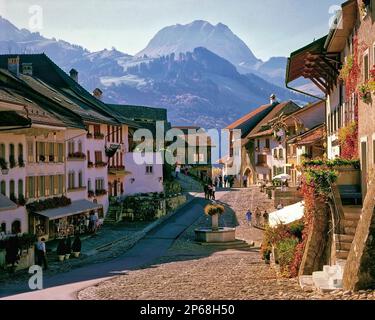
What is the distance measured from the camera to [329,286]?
1552 cm

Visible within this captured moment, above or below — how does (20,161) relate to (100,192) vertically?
above

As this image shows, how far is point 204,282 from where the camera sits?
66.8ft

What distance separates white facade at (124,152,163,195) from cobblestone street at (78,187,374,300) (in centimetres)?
3012

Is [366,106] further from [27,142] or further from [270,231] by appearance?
[27,142]

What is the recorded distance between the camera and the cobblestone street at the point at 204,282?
668 inches

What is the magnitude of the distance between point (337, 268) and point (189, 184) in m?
68.7

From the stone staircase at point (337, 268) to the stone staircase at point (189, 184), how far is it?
203ft

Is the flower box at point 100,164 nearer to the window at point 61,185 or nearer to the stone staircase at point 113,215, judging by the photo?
the stone staircase at point 113,215

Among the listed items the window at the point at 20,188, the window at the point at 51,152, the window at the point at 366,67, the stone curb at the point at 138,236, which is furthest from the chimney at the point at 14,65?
the window at the point at 366,67

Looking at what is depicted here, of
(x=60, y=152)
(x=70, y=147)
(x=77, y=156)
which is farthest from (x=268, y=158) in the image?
(x=60, y=152)

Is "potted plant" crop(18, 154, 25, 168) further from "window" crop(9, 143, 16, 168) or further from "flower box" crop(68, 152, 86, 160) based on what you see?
"flower box" crop(68, 152, 86, 160)

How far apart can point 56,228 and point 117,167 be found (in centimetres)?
1742

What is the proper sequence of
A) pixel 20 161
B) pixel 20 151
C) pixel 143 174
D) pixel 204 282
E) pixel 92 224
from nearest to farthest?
pixel 204 282
pixel 20 161
pixel 20 151
pixel 92 224
pixel 143 174

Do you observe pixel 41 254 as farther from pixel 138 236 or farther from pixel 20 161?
pixel 138 236
